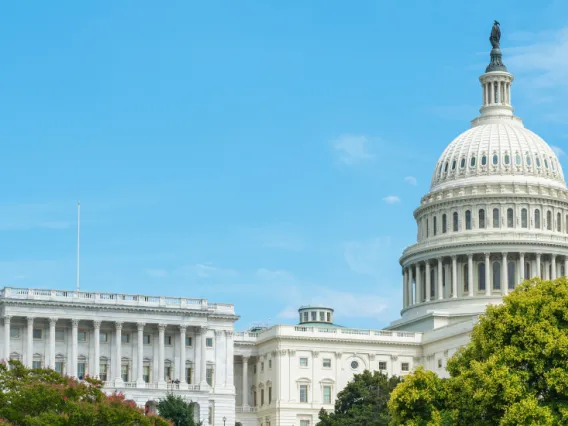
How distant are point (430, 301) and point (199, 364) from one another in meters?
40.9

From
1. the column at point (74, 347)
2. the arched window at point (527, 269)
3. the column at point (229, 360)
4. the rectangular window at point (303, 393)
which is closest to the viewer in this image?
the column at point (74, 347)

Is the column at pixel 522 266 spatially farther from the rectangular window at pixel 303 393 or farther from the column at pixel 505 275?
the rectangular window at pixel 303 393

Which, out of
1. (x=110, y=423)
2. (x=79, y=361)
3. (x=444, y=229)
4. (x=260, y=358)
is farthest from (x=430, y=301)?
(x=110, y=423)

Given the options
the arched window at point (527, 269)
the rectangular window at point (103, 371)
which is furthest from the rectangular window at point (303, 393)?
the arched window at point (527, 269)

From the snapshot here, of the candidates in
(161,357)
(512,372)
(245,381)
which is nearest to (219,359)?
(161,357)

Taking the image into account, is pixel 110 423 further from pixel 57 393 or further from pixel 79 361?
pixel 79 361

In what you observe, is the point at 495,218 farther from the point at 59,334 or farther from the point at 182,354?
the point at 59,334

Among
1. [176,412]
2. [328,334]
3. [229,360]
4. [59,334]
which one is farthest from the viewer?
[328,334]

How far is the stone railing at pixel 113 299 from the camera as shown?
15925cm

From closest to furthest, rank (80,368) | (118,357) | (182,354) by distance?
1. (80,368)
2. (118,357)
3. (182,354)

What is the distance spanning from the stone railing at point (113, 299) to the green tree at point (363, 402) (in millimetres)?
20542

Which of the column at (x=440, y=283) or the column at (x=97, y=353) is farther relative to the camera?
the column at (x=440, y=283)

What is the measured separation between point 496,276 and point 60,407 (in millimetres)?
98902

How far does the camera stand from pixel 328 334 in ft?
594
